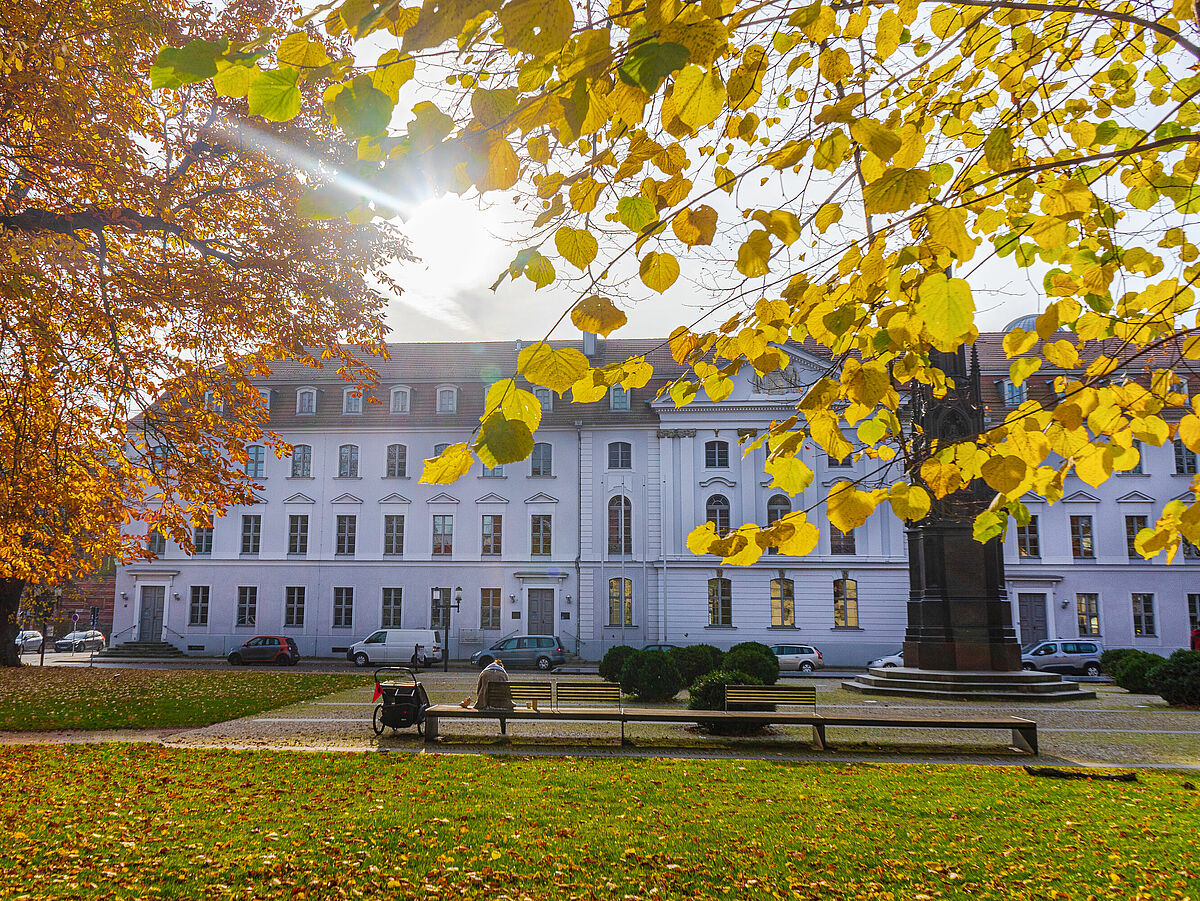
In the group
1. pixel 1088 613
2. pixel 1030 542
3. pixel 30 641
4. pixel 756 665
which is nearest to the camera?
pixel 756 665

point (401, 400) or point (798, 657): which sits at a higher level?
point (401, 400)

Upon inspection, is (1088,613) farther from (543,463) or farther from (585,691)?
(585,691)

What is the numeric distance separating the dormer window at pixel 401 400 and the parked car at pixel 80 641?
25.1m

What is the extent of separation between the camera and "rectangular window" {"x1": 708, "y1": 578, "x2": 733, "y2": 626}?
34.1 metres

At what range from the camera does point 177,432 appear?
39.7ft

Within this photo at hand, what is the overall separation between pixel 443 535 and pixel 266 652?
343 inches

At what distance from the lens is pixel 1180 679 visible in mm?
16656

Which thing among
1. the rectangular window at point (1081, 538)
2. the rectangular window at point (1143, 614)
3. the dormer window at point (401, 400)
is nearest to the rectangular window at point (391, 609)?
the dormer window at point (401, 400)

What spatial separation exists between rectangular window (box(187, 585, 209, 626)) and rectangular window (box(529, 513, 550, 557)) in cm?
1536

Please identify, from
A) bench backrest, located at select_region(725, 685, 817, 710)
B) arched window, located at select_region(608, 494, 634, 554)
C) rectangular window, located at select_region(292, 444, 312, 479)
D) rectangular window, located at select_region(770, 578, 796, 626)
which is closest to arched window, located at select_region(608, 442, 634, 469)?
arched window, located at select_region(608, 494, 634, 554)

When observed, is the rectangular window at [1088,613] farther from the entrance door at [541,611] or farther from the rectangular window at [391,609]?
the rectangular window at [391,609]

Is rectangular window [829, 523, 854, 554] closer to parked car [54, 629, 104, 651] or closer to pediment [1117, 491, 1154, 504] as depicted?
pediment [1117, 491, 1154, 504]

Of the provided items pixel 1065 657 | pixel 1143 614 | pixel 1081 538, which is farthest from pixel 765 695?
pixel 1143 614

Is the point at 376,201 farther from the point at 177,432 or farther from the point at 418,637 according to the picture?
the point at 418,637
